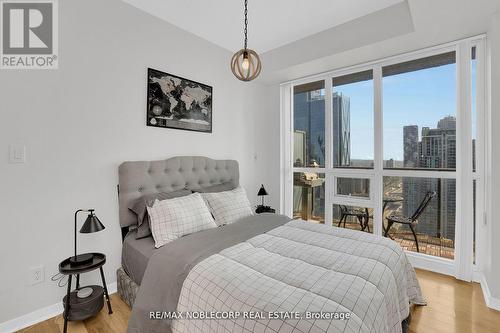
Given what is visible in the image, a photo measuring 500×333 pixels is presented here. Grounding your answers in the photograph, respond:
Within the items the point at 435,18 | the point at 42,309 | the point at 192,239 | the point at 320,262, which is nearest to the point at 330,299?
the point at 320,262

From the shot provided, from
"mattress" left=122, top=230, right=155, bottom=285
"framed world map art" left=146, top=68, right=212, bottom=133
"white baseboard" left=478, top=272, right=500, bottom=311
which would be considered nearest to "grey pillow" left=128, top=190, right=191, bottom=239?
"mattress" left=122, top=230, right=155, bottom=285

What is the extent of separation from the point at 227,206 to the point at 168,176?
0.73 metres

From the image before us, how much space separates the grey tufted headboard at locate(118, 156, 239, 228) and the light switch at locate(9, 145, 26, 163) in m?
0.68

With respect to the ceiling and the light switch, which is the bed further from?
the ceiling

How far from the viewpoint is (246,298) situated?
47.1 inches

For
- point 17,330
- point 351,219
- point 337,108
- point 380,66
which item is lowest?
point 17,330

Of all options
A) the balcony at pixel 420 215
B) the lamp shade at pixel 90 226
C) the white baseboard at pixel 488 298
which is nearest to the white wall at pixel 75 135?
the lamp shade at pixel 90 226

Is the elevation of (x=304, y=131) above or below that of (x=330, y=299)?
above

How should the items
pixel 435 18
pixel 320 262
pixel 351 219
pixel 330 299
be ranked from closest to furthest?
pixel 330 299 → pixel 320 262 → pixel 435 18 → pixel 351 219

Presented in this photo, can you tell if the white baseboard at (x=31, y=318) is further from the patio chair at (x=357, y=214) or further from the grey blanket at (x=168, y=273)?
the patio chair at (x=357, y=214)

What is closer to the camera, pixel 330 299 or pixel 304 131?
pixel 330 299

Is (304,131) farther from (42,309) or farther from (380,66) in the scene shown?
(42,309)

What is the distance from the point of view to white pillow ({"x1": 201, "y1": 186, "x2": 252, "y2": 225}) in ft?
8.09

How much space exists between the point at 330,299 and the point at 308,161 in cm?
279
